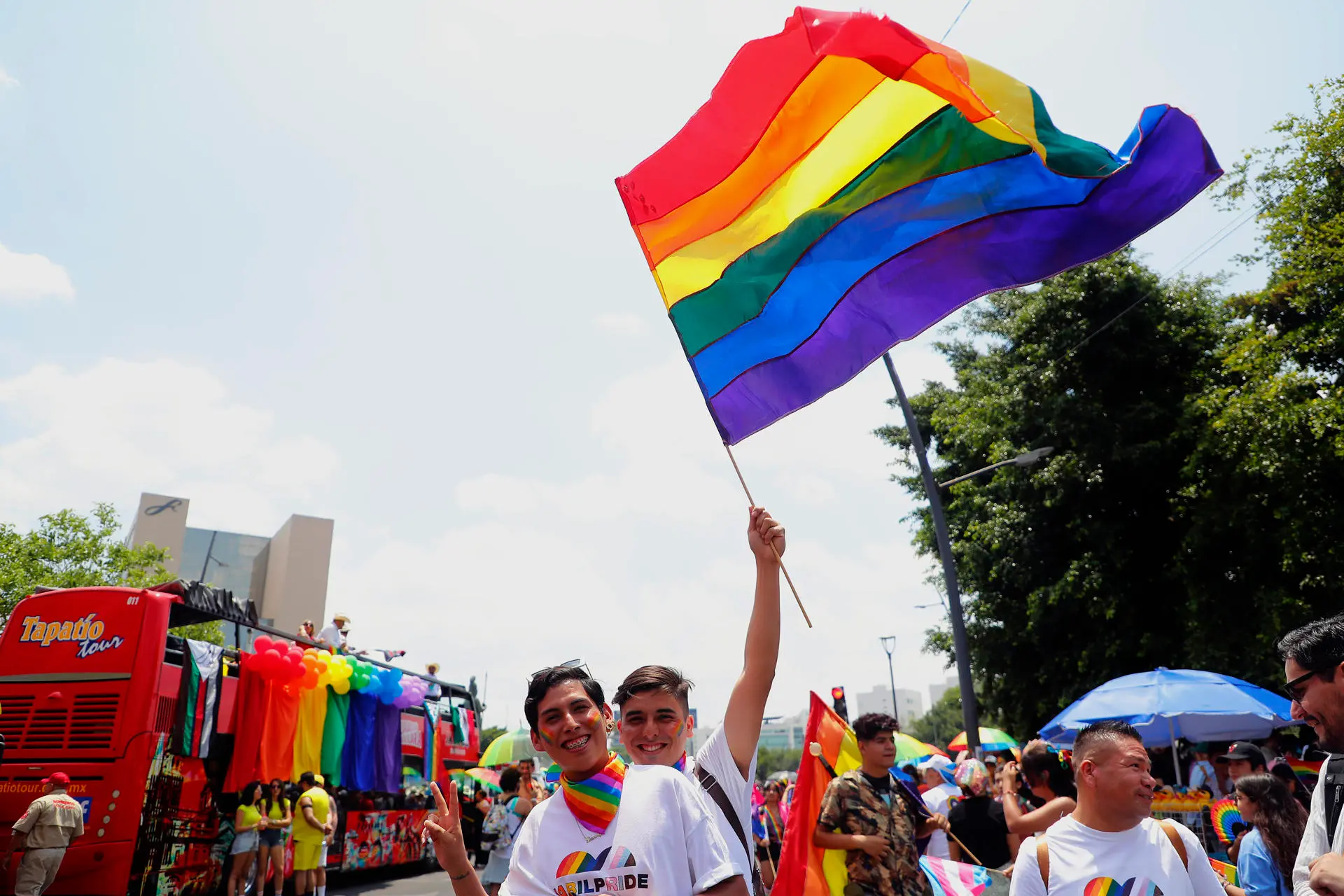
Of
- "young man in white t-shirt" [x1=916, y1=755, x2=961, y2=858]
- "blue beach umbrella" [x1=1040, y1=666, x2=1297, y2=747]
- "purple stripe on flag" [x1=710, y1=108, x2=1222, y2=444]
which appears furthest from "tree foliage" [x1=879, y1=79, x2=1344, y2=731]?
"purple stripe on flag" [x1=710, y1=108, x2=1222, y2=444]

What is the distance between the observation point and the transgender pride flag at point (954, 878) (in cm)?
501

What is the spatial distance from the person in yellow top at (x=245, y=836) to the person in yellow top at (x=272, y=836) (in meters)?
0.19

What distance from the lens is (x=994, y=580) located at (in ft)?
73.0

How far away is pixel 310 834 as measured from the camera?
12602 mm

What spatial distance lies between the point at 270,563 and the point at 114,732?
63104 millimetres

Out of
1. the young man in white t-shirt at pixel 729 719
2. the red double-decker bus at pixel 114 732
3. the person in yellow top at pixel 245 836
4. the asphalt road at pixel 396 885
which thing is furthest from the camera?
the asphalt road at pixel 396 885

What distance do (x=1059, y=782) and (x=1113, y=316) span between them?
17.0m

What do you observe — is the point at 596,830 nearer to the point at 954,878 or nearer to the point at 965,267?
the point at 954,878

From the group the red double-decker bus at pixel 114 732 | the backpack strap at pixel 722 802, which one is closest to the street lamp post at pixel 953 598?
the red double-decker bus at pixel 114 732

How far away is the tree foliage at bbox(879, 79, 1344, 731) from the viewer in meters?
16.0

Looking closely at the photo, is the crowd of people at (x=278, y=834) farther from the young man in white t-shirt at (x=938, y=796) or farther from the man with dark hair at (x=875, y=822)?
the man with dark hair at (x=875, y=822)

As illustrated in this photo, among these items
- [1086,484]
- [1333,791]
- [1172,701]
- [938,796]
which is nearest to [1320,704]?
[1333,791]

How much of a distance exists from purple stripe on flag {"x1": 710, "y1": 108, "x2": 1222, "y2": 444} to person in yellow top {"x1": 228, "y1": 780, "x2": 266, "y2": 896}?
9600 mm

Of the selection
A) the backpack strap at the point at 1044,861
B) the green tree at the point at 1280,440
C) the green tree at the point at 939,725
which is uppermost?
the green tree at the point at 939,725
